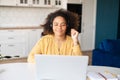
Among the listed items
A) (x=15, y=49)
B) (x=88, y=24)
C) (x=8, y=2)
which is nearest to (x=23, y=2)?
(x=8, y=2)

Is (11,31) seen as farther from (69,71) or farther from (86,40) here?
(69,71)

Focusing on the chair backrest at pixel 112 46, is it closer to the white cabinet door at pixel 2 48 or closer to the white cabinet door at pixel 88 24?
the white cabinet door at pixel 2 48

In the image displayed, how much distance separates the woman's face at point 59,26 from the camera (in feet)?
7.51

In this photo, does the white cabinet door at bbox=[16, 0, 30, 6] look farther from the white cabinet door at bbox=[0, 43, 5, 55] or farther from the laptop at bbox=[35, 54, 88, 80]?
the laptop at bbox=[35, 54, 88, 80]

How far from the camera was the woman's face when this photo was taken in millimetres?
2289

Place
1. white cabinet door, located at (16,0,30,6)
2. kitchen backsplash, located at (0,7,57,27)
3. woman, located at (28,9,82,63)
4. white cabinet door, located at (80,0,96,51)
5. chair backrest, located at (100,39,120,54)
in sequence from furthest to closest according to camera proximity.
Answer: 1. white cabinet door, located at (80,0,96,51)
2. kitchen backsplash, located at (0,7,57,27)
3. white cabinet door, located at (16,0,30,6)
4. chair backrest, located at (100,39,120,54)
5. woman, located at (28,9,82,63)

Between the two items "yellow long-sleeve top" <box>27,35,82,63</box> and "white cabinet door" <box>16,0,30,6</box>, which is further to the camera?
"white cabinet door" <box>16,0,30,6</box>

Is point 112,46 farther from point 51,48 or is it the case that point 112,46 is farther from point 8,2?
point 8,2

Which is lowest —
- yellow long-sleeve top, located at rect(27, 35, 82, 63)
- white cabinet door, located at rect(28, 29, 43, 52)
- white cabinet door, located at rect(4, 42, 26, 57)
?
white cabinet door, located at rect(4, 42, 26, 57)

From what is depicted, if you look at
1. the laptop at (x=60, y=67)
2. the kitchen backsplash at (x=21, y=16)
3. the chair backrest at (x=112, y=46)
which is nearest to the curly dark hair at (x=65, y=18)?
the laptop at (x=60, y=67)

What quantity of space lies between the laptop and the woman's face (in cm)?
81

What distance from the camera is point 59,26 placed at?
2.29 m

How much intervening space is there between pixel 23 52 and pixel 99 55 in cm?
316

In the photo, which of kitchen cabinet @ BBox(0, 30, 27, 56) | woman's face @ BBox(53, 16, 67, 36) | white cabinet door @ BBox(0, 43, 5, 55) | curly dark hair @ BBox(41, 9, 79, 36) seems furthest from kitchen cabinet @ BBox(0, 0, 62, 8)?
woman's face @ BBox(53, 16, 67, 36)
